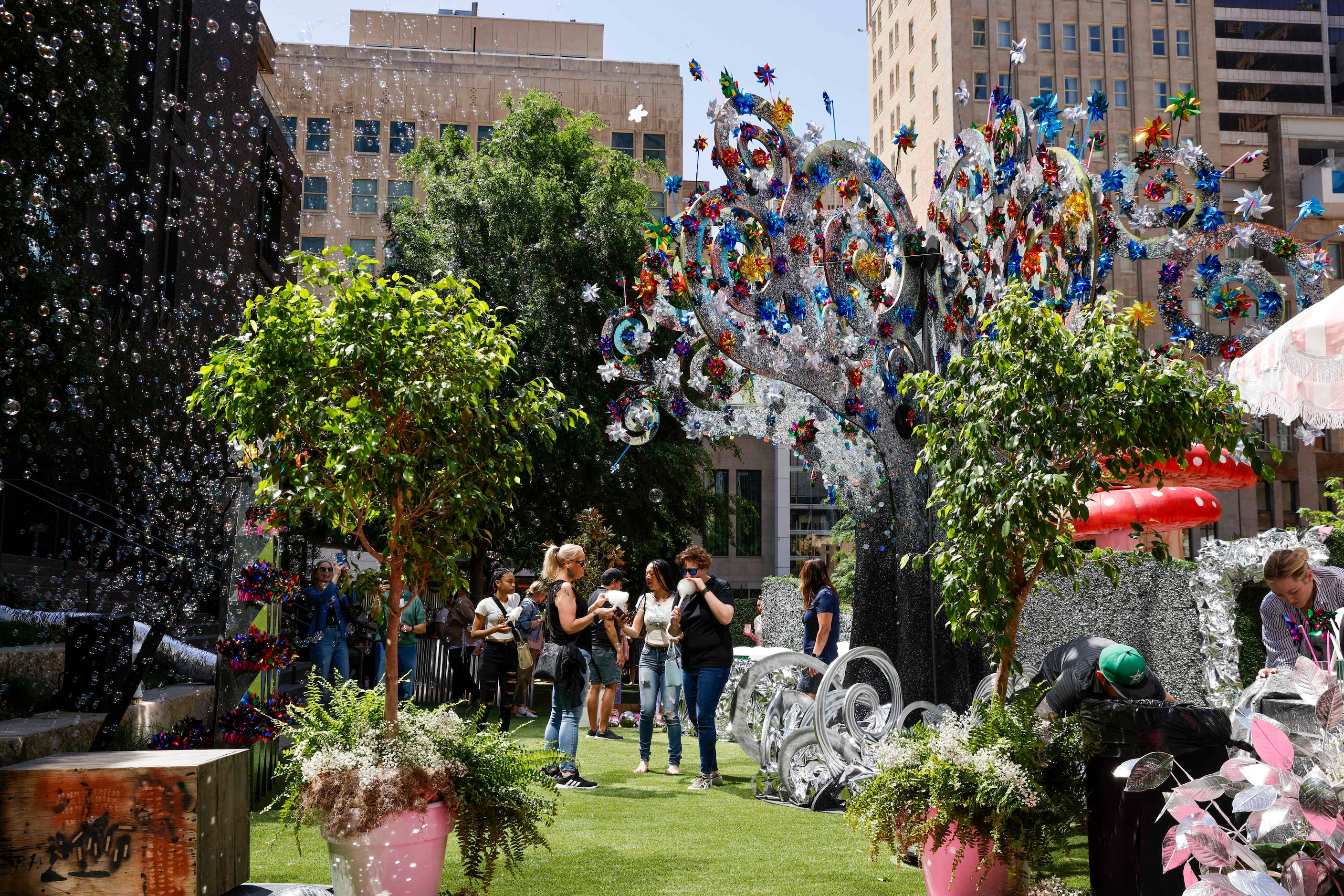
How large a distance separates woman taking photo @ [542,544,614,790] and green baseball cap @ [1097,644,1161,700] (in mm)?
4166

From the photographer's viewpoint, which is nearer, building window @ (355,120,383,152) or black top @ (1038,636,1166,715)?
black top @ (1038,636,1166,715)

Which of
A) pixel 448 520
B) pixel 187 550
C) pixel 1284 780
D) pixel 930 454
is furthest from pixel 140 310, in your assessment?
pixel 1284 780

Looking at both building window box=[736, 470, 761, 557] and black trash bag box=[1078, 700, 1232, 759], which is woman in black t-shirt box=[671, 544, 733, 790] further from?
building window box=[736, 470, 761, 557]

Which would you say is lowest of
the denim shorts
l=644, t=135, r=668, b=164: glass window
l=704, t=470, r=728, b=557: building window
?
the denim shorts

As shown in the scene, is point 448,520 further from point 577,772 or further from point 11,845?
point 577,772

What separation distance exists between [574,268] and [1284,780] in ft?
65.1

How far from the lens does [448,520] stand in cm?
532

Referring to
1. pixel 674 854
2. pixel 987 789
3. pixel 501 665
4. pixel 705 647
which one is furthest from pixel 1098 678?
pixel 501 665

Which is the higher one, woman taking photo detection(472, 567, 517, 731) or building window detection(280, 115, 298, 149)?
building window detection(280, 115, 298, 149)

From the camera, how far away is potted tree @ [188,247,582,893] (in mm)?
4941

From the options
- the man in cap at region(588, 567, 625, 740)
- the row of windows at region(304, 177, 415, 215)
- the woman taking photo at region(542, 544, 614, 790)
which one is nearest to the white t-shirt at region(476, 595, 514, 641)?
the man in cap at region(588, 567, 625, 740)

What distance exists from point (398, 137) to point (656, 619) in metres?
42.1

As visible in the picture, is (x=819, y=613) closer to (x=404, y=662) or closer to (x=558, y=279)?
(x=404, y=662)

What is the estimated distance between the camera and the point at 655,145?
153 feet
